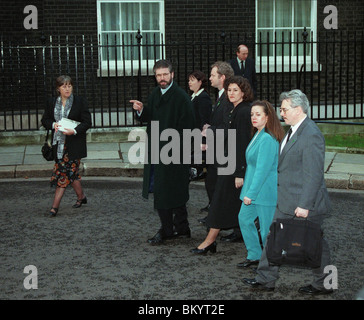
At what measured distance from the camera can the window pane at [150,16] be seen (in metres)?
15.6

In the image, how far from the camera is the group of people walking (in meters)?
5.54

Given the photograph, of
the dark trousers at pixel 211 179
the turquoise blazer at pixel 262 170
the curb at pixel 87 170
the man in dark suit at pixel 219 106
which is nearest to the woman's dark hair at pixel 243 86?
the man in dark suit at pixel 219 106

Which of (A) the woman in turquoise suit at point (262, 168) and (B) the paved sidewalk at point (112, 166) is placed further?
(B) the paved sidewalk at point (112, 166)

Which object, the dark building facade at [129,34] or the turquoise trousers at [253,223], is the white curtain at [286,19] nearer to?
the dark building facade at [129,34]

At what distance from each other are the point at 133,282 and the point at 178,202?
1455 millimetres

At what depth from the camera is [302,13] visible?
16.4m

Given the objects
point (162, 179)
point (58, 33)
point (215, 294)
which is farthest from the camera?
point (58, 33)

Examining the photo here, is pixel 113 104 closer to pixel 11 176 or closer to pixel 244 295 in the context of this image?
pixel 11 176

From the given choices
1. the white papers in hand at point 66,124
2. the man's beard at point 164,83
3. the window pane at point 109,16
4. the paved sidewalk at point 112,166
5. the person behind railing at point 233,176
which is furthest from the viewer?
the window pane at point 109,16

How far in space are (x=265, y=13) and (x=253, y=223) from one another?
10603 mm

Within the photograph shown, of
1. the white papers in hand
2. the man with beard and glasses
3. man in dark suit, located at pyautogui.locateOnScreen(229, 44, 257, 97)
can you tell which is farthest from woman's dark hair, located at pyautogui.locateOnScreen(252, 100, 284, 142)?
man in dark suit, located at pyautogui.locateOnScreen(229, 44, 257, 97)
